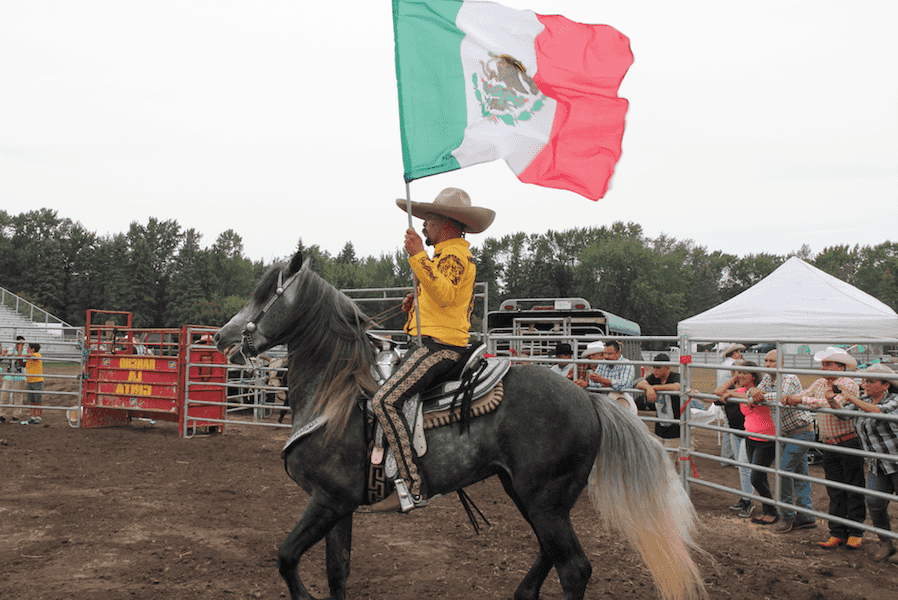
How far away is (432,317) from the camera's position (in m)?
3.20

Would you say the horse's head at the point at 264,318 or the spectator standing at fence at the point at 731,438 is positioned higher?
the horse's head at the point at 264,318

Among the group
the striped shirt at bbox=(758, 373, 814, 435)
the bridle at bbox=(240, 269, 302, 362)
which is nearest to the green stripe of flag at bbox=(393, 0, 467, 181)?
the bridle at bbox=(240, 269, 302, 362)

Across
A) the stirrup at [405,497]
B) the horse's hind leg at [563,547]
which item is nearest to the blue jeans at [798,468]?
the horse's hind leg at [563,547]

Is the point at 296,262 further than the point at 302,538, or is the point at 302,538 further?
the point at 296,262

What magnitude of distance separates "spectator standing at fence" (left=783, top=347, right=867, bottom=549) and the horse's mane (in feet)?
12.6

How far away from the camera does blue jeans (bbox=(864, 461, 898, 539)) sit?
4.69 m

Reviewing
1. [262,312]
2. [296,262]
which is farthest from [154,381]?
[296,262]

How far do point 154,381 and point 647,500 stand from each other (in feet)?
31.6

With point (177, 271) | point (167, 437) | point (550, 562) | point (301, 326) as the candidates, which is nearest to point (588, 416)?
point (550, 562)

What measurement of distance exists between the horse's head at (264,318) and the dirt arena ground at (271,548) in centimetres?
169

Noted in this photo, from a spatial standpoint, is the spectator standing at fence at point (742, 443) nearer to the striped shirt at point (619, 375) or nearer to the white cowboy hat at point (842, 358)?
the white cowboy hat at point (842, 358)

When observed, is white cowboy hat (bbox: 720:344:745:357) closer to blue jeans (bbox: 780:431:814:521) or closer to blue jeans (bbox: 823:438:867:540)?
blue jeans (bbox: 780:431:814:521)

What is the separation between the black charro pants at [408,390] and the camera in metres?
2.97

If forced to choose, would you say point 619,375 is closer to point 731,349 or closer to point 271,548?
point 731,349
